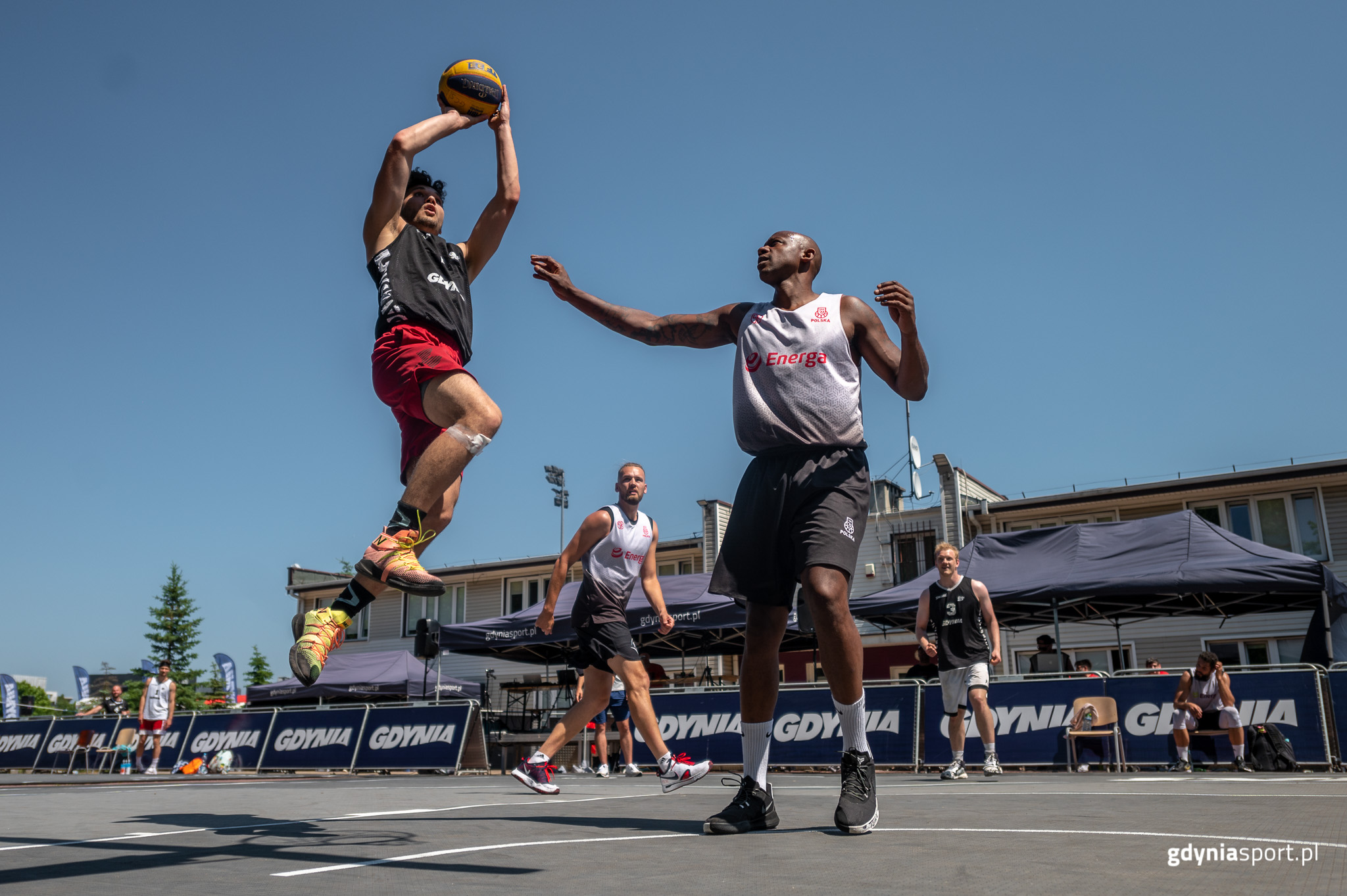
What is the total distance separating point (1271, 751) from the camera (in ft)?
31.2

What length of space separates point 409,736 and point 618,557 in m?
6.77

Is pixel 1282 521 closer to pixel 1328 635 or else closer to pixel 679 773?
pixel 1328 635

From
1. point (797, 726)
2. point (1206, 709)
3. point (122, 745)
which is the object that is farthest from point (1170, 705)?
point (122, 745)

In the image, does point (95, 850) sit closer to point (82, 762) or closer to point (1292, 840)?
point (1292, 840)

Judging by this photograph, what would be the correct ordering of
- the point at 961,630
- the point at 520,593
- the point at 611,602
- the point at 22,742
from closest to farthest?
1. the point at 611,602
2. the point at 961,630
3. the point at 22,742
4. the point at 520,593

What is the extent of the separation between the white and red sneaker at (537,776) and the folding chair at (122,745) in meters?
13.3

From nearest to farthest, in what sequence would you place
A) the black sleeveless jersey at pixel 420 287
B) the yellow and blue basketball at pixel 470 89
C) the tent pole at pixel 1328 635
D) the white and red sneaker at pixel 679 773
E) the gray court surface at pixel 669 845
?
the gray court surface at pixel 669 845
the black sleeveless jersey at pixel 420 287
the yellow and blue basketball at pixel 470 89
the white and red sneaker at pixel 679 773
the tent pole at pixel 1328 635

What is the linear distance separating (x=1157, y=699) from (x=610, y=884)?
9.80 m

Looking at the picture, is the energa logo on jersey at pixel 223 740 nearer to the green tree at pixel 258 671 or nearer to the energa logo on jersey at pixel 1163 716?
the energa logo on jersey at pixel 1163 716

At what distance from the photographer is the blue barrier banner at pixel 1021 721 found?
10234 millimetres

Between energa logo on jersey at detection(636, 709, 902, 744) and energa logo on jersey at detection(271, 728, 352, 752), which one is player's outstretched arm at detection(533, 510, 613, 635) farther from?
energa logo on jersey at detection(271, 728, 352, 752)

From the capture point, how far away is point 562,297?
4.25 metres

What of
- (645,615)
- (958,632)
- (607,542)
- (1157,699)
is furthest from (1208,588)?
(607,542)

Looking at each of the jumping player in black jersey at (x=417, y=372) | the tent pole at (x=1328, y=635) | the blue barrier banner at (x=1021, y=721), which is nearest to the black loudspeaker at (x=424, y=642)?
the blue barrier banner at (x=1021, y=721)
